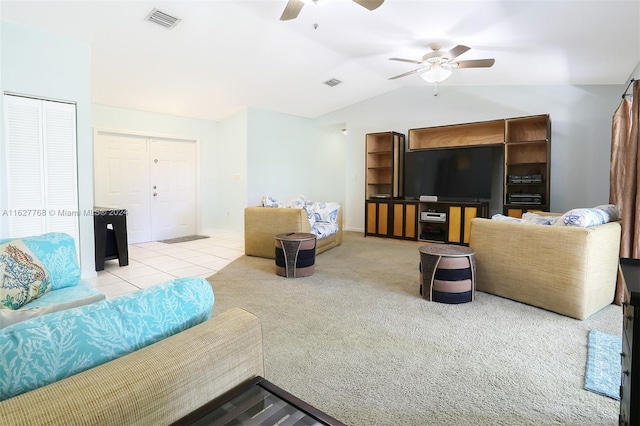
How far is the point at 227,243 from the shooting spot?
5.81 metres

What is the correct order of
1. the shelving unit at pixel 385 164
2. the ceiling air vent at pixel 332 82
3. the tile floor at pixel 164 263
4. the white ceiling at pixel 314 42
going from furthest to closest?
the shelving unit at pixel 385 164
the ceiling air vent at pixel 332 82
the tile floor at pixel 164 263
the white ceiling at pixel 314 42

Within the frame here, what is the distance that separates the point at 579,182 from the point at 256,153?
5.37 meters

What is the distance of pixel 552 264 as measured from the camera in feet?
8.54

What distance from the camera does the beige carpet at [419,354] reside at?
5.02 ft

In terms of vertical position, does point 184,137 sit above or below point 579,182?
above

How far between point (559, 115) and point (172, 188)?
671 centimetres

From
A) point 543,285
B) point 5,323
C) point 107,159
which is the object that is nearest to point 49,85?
point 107,159

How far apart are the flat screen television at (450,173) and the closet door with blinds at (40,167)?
5071 mm

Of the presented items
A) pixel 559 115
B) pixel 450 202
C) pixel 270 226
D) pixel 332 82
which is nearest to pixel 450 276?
pixel 270 226

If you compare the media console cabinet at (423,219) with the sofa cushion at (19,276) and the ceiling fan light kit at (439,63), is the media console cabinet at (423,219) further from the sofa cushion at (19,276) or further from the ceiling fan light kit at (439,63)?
the sofa cushion at (19,276)

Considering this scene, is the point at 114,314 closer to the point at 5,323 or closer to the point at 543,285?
the point at 5,323

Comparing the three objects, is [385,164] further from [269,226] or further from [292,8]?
[292,8]

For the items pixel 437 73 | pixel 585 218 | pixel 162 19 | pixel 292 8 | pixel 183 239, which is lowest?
pixel 183 239

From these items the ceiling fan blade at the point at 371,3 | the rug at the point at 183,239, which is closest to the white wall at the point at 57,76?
the rug at the point at 183,239
